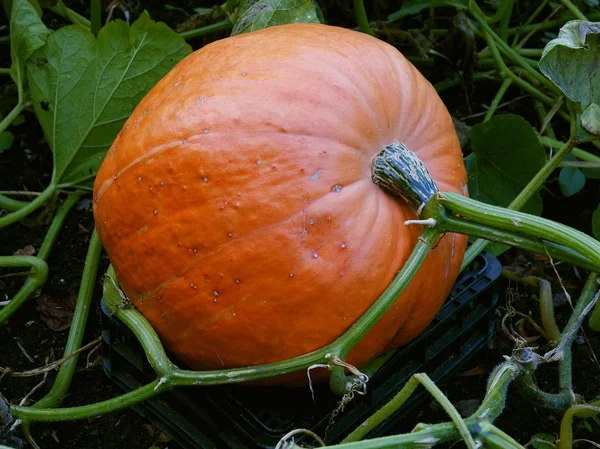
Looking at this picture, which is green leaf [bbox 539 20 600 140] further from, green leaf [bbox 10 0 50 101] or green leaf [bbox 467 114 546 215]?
green leaf [bbox 10 0 50 101]

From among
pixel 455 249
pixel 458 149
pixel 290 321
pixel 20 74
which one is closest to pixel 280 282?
pixel 290 321

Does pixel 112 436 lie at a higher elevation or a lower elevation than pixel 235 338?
lower

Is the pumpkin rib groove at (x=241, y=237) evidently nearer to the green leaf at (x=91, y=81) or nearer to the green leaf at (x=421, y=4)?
the green leaf at (x=91, y=81)

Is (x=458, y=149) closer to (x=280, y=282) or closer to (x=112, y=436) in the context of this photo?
(x=280, y=282)

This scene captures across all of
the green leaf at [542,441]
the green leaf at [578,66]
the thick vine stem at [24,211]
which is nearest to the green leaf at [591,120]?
the green leaf at [578,66]

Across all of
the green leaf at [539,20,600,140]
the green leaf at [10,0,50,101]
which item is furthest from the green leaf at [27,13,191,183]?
the green leaf at [539,20,600,140]
